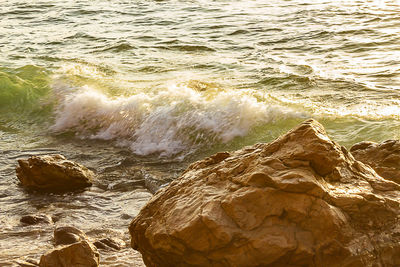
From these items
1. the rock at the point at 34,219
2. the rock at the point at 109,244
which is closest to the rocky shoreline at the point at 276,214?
the rock at the point at 109,244

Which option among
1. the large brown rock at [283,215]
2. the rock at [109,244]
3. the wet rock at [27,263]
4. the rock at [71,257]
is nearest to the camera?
the large brown rock at [283,215]

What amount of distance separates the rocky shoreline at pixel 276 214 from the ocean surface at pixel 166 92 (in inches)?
27.6

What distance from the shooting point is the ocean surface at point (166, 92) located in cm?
599

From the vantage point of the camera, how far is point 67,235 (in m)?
4.46

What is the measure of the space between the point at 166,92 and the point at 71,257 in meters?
5.44

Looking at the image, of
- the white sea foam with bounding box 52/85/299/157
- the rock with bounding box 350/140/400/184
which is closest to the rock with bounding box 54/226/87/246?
the rock with bounding box 350/140/400/184

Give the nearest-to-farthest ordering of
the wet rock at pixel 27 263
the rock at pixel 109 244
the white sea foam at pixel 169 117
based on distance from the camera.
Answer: the wet rock at pixel 27 263, the rock at pixel 109 244, the white sea foam at pixel 169 117

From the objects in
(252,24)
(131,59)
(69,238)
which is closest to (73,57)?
(131,59)

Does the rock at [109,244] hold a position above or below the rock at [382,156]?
below

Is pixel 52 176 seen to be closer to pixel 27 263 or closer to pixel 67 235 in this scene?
pixel 67 235

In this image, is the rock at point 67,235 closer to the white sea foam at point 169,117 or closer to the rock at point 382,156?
the rock at point 382,156

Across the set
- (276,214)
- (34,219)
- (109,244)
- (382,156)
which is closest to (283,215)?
(276,214)

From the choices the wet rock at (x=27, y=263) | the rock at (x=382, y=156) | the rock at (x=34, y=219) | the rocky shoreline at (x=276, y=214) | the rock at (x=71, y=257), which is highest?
the rocky shoreline at (x=276, y=214)

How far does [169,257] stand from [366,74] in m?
6.61
